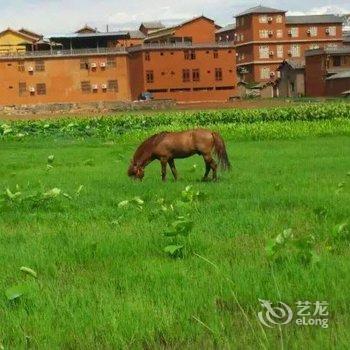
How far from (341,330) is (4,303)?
3141 mm

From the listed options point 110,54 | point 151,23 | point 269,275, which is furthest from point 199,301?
point 151,23

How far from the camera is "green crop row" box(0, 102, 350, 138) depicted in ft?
129

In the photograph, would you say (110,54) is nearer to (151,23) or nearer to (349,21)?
(151,23)

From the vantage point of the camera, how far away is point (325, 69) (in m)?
81.6

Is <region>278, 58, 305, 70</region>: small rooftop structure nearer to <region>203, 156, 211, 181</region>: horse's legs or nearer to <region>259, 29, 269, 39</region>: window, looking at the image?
<region>259, 29, 269, 39</region>: window

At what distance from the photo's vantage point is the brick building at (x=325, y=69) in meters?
80.2

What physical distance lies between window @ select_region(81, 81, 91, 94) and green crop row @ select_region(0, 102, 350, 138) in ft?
109

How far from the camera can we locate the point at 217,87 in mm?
79750

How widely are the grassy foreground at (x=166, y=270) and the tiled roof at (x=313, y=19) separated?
99752 millimetres

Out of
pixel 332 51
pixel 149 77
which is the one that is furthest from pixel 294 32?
pixel 149 77

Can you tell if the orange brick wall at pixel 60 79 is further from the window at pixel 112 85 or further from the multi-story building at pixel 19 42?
the multi-story building at pixel 19 42

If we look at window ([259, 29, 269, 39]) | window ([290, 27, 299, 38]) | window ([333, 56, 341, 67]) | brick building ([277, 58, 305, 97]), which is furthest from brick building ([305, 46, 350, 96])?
window ([290, 27, 299, 38])

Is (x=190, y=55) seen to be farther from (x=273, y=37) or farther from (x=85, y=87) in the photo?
(x=273, y=37)

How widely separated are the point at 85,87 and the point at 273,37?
4191 centimetres
